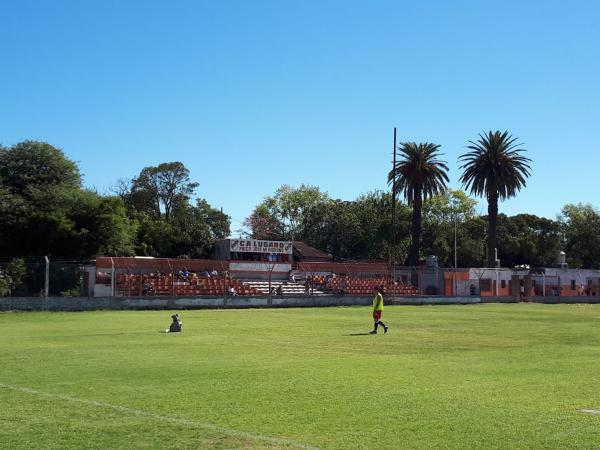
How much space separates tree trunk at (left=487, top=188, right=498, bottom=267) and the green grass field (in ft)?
179

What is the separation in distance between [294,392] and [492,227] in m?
68.6

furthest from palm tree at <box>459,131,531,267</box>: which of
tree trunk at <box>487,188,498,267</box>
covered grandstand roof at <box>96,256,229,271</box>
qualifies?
covered grandstand roof at <box>96,256,229,271</box>

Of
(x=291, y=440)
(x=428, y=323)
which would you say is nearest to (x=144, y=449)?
(x=291, y=440)

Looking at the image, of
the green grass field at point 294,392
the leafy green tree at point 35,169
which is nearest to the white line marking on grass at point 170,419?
the green grass field at point 294,392

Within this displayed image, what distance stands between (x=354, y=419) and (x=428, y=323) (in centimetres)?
→ 2428

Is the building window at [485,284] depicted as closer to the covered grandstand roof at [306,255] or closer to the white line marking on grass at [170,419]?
the covered grandstand roof at [306,255]

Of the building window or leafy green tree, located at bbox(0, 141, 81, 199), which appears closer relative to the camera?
leafy green tree, located at bbox(0, 141, 81, 199)

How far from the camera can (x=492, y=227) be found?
255 feet

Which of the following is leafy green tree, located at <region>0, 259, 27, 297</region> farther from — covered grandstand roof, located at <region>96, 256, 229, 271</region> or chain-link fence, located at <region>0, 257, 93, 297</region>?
covered grandstand roof, located at <region>96, 256, 229, 271</region>

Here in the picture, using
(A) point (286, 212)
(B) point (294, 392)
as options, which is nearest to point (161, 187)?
(A) point (286, 212)

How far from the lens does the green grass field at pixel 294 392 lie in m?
8.86

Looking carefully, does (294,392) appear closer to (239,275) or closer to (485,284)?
(239,275)

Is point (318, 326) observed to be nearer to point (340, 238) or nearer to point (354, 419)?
point (354, 419)

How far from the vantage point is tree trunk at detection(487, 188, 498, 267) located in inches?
3041
